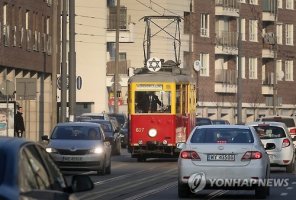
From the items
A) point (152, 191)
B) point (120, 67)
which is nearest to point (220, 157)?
point (152, 191)

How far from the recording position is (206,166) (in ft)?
75.4

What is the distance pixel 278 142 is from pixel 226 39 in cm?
5883

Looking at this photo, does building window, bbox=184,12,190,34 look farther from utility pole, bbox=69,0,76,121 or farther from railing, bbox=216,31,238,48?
utility pole, bbox=69,0,76,121

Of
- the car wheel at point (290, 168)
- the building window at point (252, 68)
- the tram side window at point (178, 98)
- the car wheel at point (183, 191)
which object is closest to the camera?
the car wheel at point (183, 191)

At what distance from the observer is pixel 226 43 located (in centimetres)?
9475

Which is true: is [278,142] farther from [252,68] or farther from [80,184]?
[252,68]

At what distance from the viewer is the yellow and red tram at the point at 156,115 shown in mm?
43281

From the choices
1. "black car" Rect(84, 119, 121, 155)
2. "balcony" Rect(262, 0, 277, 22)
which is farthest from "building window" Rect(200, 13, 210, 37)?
"black car" Rect(84, 119, 121, 155)

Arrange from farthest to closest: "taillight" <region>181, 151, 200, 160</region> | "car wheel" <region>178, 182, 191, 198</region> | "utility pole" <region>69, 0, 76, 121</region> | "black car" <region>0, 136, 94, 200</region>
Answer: "utility pole" <region>69, 0, 76, 121</region> < "car wheel" <region>178, 182, 191, 198</region> < "taillight" <region>181, 151, 200, 160</region> < "black car" <region>0, 136, 94, 200</region>

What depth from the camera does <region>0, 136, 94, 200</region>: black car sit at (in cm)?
917

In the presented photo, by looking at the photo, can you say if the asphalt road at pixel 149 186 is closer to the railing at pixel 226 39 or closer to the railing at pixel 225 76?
the railing at pixel 225 76

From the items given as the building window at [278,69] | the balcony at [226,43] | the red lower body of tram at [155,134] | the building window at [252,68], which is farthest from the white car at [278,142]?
the building window at [278,69]

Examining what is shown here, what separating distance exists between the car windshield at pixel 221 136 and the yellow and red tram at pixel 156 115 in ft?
62.9

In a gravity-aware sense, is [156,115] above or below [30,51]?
below
